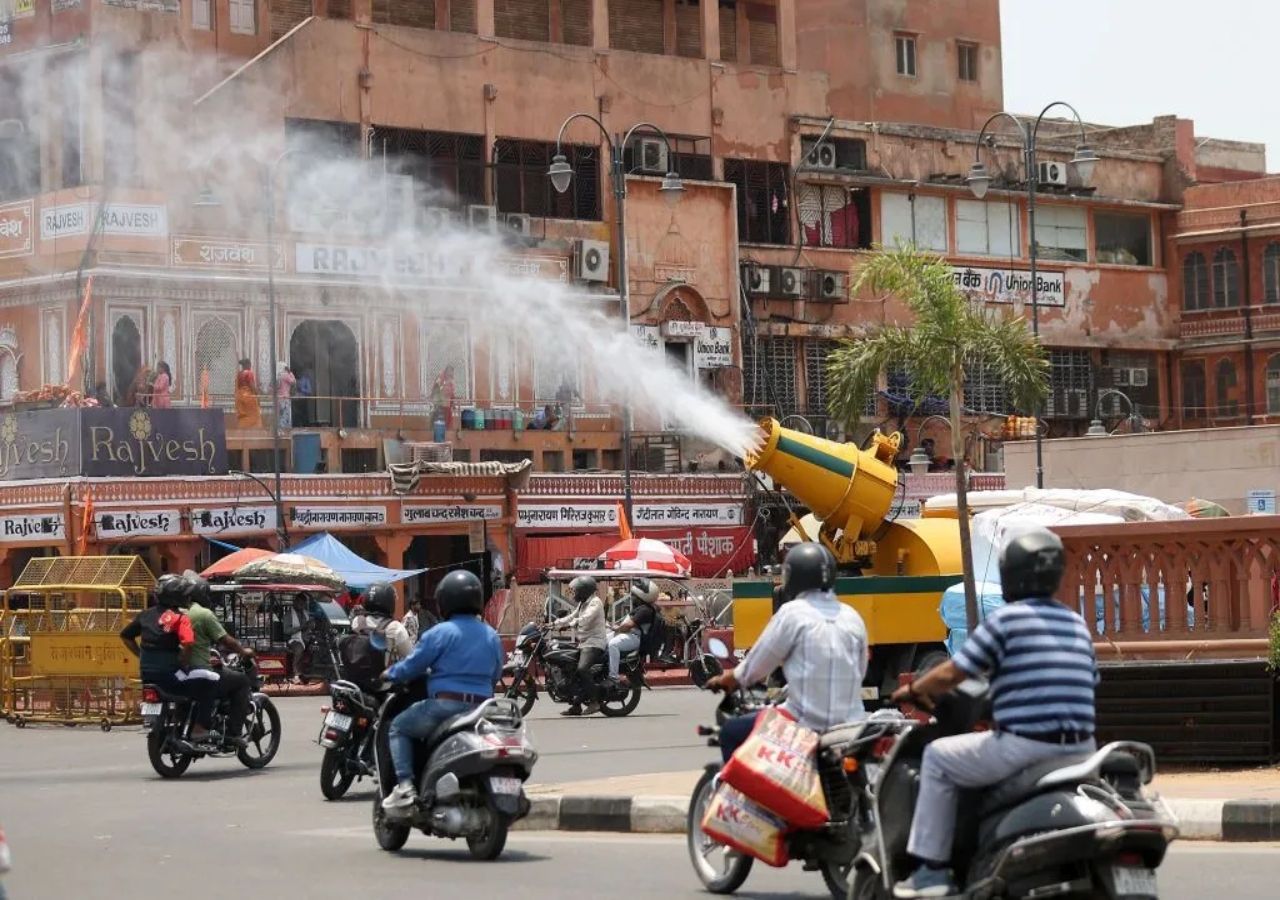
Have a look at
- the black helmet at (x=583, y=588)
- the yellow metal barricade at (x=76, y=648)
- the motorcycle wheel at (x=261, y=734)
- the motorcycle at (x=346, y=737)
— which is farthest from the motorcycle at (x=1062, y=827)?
the yellow metal barricade at (x=76, y=648)

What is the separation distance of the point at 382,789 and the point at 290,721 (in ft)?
50.7

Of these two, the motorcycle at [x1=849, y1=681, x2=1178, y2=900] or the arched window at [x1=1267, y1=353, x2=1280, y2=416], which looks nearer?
the motorcycle at [x1=849, y1=681, x2=1178, y2=900]

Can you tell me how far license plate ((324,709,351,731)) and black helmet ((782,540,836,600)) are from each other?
6.26m

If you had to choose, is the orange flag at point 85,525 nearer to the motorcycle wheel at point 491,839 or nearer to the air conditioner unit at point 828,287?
the air conditioner unit at point 828,287

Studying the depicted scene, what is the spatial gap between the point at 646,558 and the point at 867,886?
30.3 meters

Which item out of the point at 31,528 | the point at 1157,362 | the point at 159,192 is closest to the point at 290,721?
the point at 31,528

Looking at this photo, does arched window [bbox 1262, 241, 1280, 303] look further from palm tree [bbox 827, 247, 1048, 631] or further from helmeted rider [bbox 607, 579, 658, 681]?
helmeted rider [bbox 607, 579, 658, 681]

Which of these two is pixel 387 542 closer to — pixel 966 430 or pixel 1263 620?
pixel 966 430

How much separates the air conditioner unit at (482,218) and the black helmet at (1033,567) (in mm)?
41896

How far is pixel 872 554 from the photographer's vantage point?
23594 mm

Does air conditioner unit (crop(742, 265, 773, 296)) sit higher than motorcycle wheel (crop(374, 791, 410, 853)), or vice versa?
air conditioner unit (crop(742, 265, 773, 296))

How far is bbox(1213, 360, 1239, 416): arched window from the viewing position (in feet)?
199

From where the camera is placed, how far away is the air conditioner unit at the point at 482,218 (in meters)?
49.9

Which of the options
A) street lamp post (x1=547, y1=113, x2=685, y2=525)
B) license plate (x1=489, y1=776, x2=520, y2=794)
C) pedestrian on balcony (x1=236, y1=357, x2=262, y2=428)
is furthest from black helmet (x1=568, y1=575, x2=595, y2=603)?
pedestrian on balcony (x1=236, y1=357, x2=262, y2=428)
